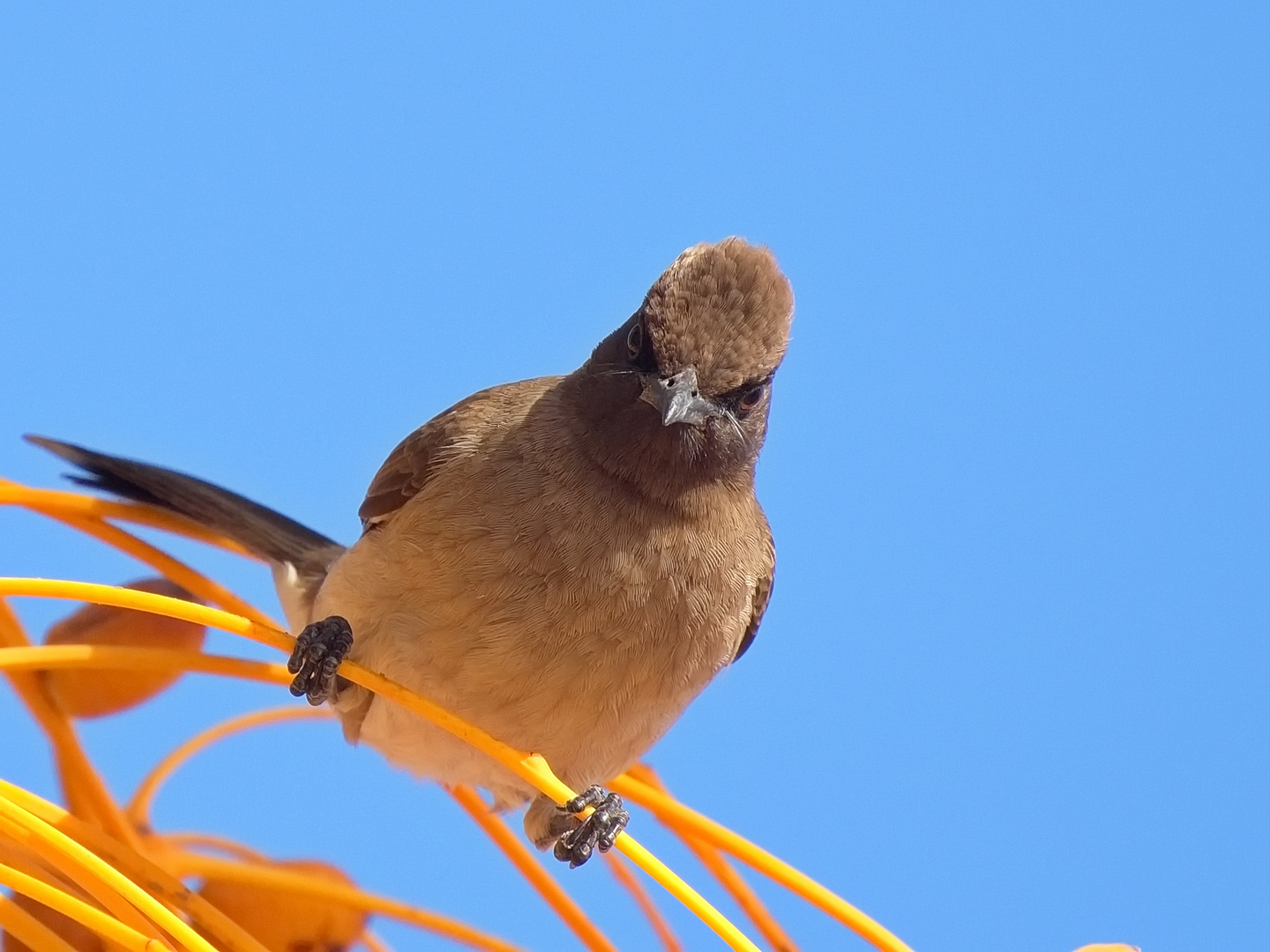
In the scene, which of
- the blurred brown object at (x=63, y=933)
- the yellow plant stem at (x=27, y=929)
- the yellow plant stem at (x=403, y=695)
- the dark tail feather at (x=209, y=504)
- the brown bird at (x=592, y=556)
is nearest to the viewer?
the yellow plant stem at (x=403, y=695)

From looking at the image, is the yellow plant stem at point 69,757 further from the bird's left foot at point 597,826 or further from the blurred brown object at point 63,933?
the bird's left foot at point 597,826

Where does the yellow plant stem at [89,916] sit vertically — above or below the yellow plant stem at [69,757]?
below

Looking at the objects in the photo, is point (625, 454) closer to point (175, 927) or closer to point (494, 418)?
point (494, 418)

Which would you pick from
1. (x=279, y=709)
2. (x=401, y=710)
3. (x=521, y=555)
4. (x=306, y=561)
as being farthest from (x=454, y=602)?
(x=279, y=709)

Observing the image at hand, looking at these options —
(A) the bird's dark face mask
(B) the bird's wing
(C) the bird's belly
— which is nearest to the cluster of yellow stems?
Answer: (C) the bird's belly

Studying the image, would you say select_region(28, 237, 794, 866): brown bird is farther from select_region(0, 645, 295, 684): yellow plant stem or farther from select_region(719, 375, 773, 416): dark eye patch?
select_region(0, 645, 295, 684): yellow plant stem

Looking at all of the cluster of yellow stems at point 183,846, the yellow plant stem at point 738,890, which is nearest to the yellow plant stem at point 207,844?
the cluster of yellow stems at point 183,846

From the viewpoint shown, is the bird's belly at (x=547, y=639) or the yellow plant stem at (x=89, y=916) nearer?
the yellow plant stem at (x=89, y=916)
